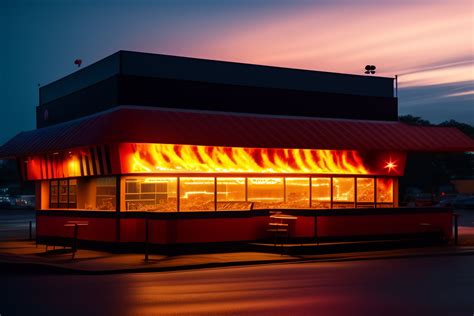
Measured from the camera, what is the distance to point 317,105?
31.6 m

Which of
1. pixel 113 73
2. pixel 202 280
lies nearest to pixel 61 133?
pixel 113 73

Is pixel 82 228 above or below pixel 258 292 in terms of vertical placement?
above

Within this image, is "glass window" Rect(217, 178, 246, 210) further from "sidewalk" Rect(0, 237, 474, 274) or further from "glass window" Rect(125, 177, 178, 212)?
"sidewalk" Rect(0, 237, 474, 274)

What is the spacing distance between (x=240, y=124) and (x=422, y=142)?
27.8 ft

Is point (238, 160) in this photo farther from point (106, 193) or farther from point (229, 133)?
point (106, 193)

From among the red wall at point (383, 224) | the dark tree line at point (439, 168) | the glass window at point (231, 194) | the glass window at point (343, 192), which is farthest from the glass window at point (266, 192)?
the dark tree line at point (439, 168)

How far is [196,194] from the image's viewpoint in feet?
91.6

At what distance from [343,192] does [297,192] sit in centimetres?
235

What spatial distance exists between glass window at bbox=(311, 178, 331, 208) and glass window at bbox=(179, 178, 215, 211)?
4.76 m

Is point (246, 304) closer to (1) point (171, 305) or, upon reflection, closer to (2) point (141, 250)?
(1) point (171, 305)

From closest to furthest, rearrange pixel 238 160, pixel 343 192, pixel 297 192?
→ pixel 238 160, pixel 297 192, pixel 343 192

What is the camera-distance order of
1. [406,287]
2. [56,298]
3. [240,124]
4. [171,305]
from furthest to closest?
1. [240,124]
2. [406,287]
3. [56,298]
4. [171,305]

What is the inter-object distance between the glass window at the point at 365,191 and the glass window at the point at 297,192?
269cm

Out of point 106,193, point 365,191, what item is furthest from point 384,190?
point 106,193
